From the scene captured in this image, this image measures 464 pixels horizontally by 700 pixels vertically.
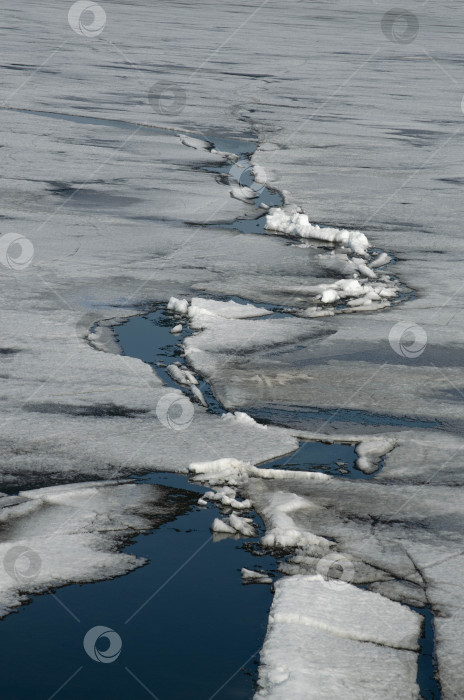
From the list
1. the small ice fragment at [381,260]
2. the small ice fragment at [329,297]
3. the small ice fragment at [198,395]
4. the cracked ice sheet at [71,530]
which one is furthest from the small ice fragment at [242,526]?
the small ice fragment at [381,260]

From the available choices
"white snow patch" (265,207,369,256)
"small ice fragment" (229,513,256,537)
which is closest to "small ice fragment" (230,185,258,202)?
"white snow patch" (265,207,369,256)

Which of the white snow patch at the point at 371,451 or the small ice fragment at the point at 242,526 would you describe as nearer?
the small ice fragment at the point at 242,526

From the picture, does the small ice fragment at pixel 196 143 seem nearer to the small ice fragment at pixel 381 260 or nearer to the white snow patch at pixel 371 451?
the small ice fragment at pixel 381 260

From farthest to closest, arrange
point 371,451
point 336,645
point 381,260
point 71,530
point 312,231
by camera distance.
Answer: point 312,231
point 381,260
point 371,451
point 71,530
point 336,645

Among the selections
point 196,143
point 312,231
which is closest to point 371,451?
point 312,231

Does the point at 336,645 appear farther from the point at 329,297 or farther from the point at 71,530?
the point at 329,297

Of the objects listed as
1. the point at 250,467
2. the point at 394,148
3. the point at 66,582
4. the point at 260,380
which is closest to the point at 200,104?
the point at 394,148

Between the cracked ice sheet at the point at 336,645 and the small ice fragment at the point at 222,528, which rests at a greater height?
the small ice fragment at the point at 222,528
